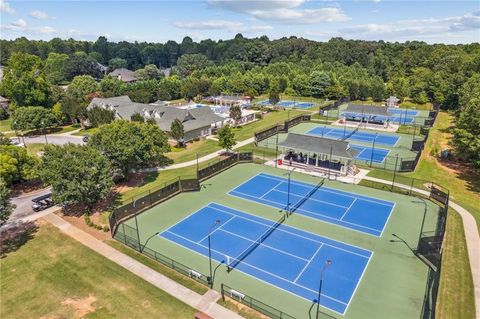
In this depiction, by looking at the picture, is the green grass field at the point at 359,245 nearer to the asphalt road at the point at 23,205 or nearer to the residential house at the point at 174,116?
the asphalt road at the point at 23,205

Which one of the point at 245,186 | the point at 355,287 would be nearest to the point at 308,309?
the point at 355,287

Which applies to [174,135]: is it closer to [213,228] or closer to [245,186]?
[245,186]

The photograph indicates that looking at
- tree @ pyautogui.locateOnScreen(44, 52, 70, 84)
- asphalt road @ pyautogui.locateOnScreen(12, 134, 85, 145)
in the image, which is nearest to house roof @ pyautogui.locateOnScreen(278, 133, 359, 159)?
asphalt road @ pyautogui.locateOnScreen(12, 134, 85, 145)

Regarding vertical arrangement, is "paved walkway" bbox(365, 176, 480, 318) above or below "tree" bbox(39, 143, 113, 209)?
below

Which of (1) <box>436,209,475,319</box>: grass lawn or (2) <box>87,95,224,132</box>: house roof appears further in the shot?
(2) <box>87,95,224,132</box>: house roof

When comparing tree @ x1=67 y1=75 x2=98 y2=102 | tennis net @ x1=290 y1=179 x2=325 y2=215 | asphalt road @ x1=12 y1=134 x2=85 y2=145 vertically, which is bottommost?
tennis net @ x1=290 y1=179 x2=325 y2=215

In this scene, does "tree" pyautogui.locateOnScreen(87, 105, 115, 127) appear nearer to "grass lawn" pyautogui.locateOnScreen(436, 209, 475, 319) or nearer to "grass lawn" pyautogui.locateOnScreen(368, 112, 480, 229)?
"grass lawn" pyautogui.locateOnScreen(368, 112, 480, 229)
